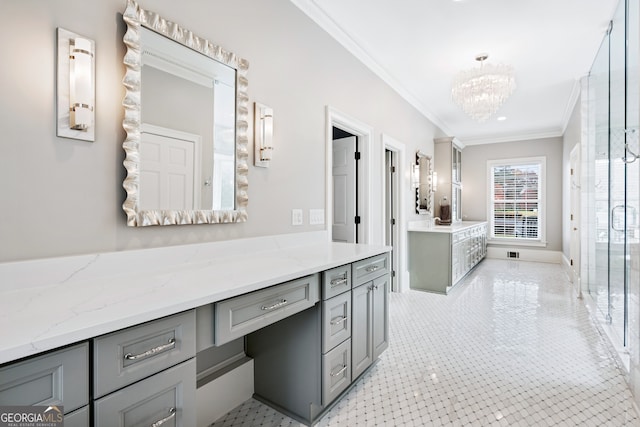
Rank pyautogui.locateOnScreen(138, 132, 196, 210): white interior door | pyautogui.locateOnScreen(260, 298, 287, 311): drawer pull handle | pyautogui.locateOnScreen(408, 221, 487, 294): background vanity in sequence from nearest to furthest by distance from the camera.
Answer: pyautogui.locateOnScreen(260, 298, 287, 311): drawer pull handle
pyautogui.locateOnScreen(138, 132, 196, 210): white interior door
pyautogui.locateOnScreen(408, 221, 487, 294): background vanity

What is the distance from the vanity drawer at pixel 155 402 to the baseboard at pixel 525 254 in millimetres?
7555

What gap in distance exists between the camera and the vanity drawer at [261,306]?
1232 mm

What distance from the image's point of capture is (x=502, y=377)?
228 cm

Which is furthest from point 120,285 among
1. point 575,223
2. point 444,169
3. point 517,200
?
point 517,200

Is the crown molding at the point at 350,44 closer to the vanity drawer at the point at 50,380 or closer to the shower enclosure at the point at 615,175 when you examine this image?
the shower enclosure at the point at 615,175

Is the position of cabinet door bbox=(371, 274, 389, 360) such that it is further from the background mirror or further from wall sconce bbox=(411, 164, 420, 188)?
the background mirror

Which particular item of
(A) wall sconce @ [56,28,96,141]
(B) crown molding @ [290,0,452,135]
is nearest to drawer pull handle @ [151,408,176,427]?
(A) wall sconce @ [56,28,96,141]

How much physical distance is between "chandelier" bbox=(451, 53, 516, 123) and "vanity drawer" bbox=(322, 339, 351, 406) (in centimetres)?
296

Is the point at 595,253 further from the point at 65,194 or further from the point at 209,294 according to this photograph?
the point at 65,194

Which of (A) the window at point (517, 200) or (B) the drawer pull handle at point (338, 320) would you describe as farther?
(A) the window at point (517, 200)

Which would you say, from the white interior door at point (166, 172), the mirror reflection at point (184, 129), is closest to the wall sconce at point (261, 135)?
the mirror reflection at point (184, 129)

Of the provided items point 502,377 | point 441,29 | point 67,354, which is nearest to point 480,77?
point 441,29

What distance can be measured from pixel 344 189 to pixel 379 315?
1797mm

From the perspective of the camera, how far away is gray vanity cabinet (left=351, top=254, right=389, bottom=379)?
80.7 inches
